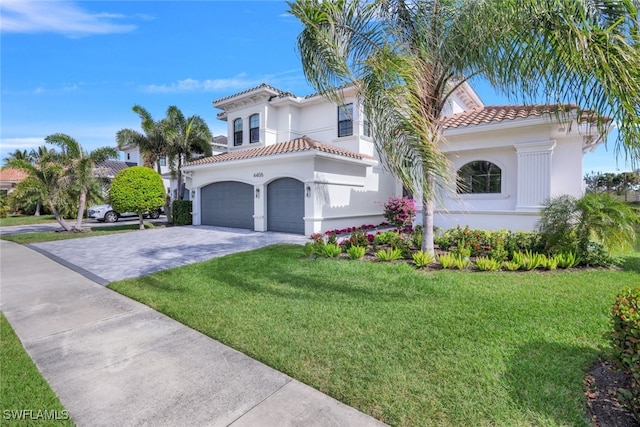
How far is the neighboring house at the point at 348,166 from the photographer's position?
9844 millimetres

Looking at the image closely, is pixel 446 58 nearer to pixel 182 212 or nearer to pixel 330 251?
pixel 330 251

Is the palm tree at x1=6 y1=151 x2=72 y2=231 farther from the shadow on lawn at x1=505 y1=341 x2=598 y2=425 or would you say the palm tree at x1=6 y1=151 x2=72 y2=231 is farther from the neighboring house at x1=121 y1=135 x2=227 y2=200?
the shadow on lawn at x1=505 y1=341 x2=598 y2=425

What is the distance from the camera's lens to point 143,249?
35.9 ft

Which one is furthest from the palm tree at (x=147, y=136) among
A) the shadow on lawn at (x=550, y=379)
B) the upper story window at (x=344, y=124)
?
the shadow on lawn at (x=550, y=379)

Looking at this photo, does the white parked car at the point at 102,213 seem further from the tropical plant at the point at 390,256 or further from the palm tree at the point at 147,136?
the tropical plant at the point at 390,256

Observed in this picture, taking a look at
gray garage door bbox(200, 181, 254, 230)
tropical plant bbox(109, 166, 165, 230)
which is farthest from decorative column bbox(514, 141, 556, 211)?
tropical plant bbox(109, 166, 165, 230)

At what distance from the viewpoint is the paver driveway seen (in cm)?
820

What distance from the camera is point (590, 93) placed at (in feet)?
12.2

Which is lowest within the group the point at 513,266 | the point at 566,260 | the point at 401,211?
the point at 513,266

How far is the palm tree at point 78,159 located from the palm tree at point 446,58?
14.6 meters

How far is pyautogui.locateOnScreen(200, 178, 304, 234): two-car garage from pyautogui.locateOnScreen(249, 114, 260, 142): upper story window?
3667mm

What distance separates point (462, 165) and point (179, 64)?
1251cm

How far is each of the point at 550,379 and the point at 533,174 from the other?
855 cm

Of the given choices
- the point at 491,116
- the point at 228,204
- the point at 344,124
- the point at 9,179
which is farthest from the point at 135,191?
the point at 9,179
